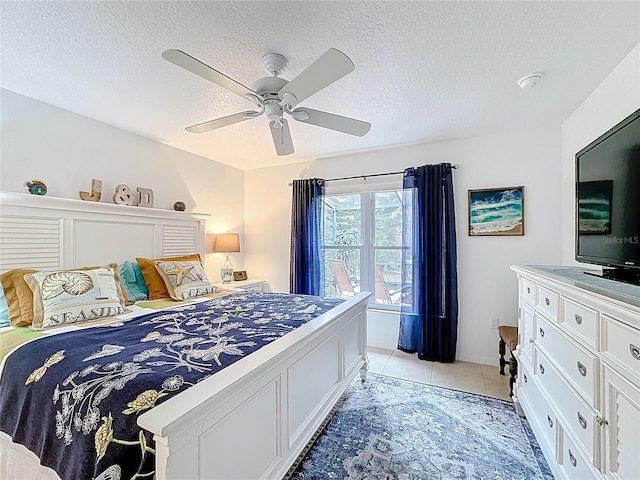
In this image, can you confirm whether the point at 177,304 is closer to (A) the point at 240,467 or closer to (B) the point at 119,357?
(B) the point at 119,357

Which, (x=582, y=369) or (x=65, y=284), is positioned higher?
(x=65, y=284)

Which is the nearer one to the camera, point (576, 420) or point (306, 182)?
point (576, 420)

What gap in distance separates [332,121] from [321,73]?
52 centimetres

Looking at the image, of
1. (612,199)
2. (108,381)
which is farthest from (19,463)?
(612,199)

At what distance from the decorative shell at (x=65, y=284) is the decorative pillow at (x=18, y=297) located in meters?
0.12

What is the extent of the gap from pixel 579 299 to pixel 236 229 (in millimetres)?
3994

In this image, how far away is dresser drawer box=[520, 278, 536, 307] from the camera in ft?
6.40

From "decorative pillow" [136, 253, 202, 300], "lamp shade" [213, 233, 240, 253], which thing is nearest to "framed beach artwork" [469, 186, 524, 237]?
"lamp shade" [213, 233, 240, 253]

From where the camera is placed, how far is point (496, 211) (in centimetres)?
304

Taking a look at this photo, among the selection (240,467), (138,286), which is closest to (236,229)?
(138,286)

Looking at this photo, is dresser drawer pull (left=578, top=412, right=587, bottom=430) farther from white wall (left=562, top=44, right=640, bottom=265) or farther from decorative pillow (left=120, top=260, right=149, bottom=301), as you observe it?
decorative pillow (left=120, top=260, right=149, bottom=301)

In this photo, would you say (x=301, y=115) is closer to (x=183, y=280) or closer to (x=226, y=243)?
(x=183, y=280)

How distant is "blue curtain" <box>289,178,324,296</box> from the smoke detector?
91.6 inches

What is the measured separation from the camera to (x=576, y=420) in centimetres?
131
